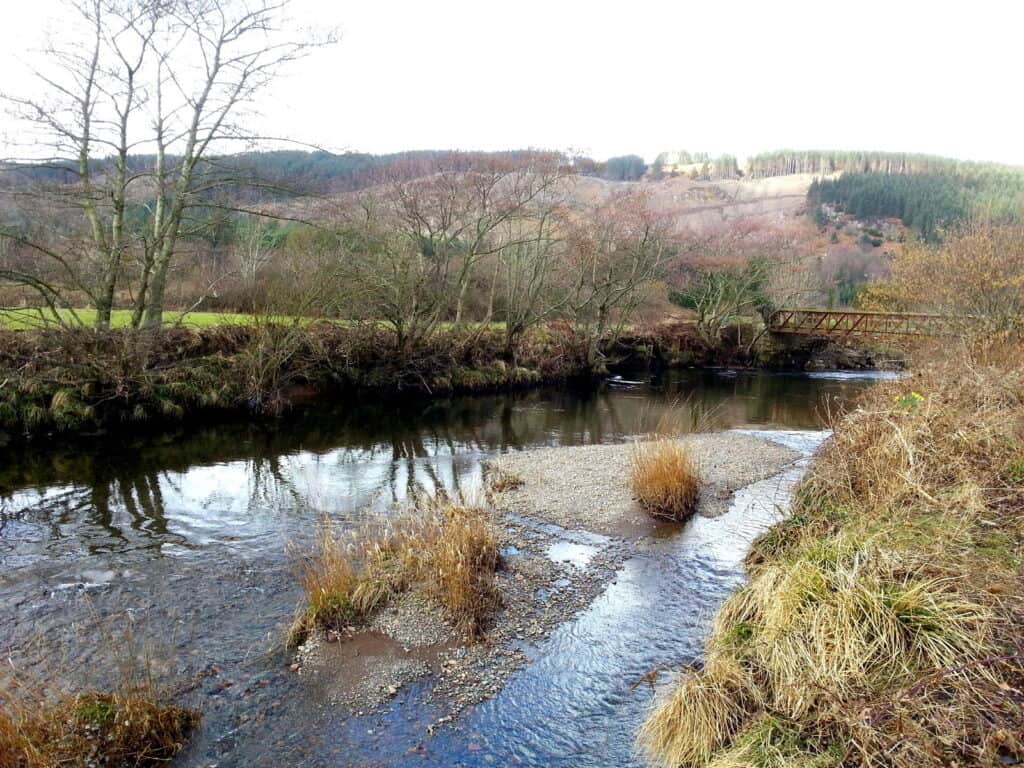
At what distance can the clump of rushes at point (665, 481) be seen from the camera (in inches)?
395

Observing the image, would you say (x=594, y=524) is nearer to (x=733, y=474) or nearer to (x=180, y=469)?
(x=733, y=474)

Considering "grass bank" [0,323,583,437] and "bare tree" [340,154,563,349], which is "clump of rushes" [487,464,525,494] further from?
"bare tree" [340,154,563,349]

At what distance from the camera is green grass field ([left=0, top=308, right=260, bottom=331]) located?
15.3m

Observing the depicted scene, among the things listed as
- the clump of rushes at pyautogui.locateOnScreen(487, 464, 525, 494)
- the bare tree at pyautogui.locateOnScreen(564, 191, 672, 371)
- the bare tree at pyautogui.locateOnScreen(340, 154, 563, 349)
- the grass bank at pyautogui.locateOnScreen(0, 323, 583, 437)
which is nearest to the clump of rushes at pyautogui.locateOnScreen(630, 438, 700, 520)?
the clump of rushes at pyautogui.locateOnScreen(487, 464, 525, 494)

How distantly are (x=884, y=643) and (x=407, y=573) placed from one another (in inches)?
182

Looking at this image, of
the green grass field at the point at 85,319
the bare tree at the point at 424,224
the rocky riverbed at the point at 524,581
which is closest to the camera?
the rocky riverbed at the point at 524,581

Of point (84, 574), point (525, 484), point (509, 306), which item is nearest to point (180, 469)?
point (84, 574)

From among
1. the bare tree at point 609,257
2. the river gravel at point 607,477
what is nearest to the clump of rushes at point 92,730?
the river gravel at point 607,477

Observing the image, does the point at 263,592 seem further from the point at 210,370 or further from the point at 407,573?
the point at 210,370

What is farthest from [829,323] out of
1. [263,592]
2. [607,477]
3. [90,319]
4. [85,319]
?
[263,592]

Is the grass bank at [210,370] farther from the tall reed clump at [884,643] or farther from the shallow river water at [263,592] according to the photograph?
the tall reed clump at [884,643]

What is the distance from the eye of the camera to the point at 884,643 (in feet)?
14.8

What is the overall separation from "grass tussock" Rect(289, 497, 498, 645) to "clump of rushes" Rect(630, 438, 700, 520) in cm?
327

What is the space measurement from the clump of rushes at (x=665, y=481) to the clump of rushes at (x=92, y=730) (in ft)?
23.4
